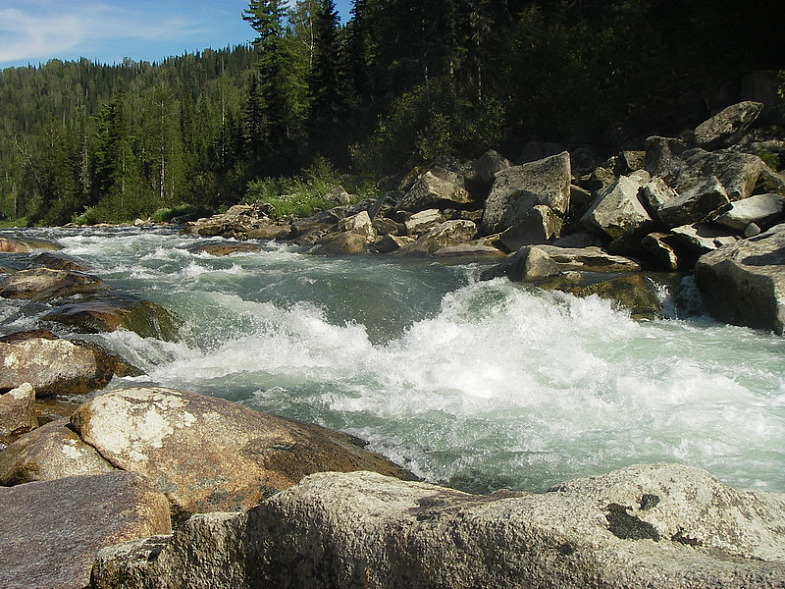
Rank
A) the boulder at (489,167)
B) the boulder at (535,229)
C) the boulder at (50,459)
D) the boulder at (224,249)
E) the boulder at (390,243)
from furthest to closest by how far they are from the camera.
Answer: the boulder at (489,167) → the boulder at (224,249) → the boulder at (390,243) → the boulder at (535,229) → the boulder at (50,459)

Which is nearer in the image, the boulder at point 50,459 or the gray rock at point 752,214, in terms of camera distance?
the boulder at point 50,459

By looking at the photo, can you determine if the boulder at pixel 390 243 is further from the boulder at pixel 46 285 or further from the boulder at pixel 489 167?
the boulder at pixel 46 285

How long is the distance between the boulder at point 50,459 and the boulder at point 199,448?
81mm

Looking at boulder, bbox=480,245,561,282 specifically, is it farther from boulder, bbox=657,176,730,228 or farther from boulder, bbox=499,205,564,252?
boulder, bbox=499,205,564,252

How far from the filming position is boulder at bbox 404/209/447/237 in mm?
20734

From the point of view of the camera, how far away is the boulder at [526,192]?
18078 mm

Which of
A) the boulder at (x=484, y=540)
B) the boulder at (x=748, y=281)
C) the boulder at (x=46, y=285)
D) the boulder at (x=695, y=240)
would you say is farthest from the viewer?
the boulder at (x=695, y=240)

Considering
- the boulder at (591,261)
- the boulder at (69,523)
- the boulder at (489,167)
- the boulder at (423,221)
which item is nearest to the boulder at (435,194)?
the boulder at (423,221)

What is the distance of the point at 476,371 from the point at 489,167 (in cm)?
1586

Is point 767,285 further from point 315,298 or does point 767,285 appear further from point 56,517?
point 56,517

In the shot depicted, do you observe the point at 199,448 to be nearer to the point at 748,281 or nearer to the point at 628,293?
the point at 628,293

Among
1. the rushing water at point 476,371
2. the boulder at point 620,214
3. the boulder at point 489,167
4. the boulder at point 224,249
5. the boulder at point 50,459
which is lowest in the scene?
the rushing water at point 476,371

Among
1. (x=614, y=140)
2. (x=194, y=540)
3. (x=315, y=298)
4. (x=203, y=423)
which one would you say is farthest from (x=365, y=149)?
(x=194, y=540)

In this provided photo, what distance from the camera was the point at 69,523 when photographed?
3062 millimetres
